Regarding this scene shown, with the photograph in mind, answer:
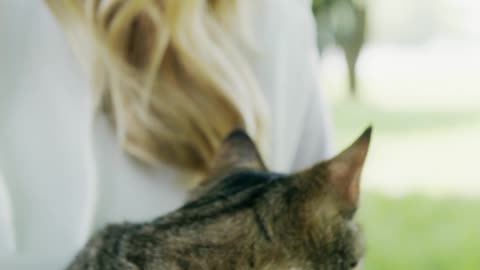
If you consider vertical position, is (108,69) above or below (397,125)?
above

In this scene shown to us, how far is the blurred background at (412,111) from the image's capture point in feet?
2.77

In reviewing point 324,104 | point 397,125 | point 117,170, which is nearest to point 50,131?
point 117,170

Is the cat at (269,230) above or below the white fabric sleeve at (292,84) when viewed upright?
above

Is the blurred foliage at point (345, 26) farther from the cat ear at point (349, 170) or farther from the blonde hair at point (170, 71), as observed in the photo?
the cat ear at point (349, 170)

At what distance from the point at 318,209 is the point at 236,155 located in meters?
0.15

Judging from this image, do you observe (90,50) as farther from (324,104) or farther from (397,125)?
(397,125)

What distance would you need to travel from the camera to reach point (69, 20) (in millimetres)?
668

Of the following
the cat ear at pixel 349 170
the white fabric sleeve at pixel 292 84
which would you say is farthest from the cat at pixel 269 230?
the white fabric sleeve at pixel 292 84

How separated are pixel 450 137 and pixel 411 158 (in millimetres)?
54

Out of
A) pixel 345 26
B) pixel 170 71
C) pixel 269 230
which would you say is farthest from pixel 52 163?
pixel 345 26

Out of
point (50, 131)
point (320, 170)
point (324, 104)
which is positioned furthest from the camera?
point (324, 104)

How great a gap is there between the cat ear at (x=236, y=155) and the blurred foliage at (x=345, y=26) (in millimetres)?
249

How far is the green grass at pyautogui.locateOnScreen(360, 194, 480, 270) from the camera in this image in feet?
2.78

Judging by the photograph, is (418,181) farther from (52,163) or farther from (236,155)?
(52,163)
